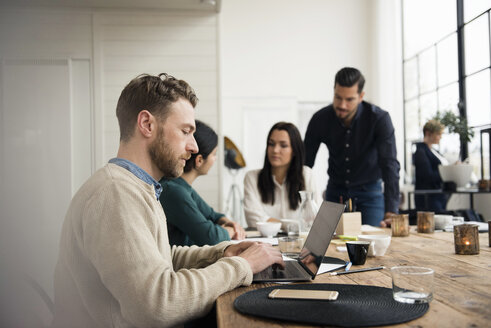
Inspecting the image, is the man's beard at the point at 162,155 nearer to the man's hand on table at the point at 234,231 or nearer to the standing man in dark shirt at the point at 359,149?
the man's hand on table at the point at 234,231

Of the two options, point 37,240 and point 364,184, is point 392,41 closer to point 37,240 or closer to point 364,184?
point 364,184

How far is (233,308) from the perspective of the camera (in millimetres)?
946

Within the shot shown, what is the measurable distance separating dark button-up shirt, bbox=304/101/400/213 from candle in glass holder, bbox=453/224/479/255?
1.41 m

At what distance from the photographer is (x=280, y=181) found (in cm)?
304

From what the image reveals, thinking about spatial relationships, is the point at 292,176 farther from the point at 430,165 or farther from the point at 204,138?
the point at 430,165

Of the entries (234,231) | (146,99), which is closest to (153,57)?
(234,231)

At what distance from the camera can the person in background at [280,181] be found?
2908mm

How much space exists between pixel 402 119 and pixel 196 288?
6437 millimetres

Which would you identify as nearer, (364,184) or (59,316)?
(59,316)

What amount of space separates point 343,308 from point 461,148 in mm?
5352

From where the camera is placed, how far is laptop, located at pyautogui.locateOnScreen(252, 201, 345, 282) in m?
1.17

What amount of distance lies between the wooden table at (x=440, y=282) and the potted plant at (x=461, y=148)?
10.3ft

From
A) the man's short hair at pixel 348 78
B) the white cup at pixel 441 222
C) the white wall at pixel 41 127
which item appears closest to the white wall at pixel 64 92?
the white wall at pixel 41 127

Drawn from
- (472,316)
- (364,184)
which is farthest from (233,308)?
(364,184)
